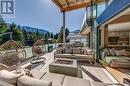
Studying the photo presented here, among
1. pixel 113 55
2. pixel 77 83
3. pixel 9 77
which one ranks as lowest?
pixel 77 83

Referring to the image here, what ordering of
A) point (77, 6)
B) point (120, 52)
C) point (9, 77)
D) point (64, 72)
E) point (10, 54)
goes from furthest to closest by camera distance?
point (77, 6) < point (120, 52) < point (10, 54) < point (64, 72) < point (9, 77)

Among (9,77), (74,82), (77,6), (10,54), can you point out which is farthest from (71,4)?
(9,77)

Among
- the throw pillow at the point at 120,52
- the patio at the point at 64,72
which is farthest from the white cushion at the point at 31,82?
the throw pillow at the point at 120,52

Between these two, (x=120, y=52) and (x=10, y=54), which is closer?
(x=10, y=54)

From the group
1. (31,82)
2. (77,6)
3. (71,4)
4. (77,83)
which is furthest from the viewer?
(77,6)

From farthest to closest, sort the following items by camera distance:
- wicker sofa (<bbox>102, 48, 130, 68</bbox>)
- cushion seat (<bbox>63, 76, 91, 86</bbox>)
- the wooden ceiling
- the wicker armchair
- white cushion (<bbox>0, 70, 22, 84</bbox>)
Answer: the wooden ceiling < wicker sofa (<bbox>102, 48, 130, 68</bbox>) < the wicker armchair < cushion seat (<bbox>63, 76, 91, 86</bbox>) < white cushion (<bbox>0, 70, 22, 84</bbox>)

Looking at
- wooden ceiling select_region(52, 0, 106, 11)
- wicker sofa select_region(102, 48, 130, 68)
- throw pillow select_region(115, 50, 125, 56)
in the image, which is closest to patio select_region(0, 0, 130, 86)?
wooden ceiling select_region(52, 0, 106, 11)

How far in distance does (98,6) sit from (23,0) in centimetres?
970

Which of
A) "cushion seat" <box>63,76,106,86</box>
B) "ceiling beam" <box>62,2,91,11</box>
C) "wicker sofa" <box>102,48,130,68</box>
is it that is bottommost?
"cushion seat" <box>63,76,106,86</box>

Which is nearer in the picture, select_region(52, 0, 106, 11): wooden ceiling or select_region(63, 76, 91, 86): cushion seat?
select_region(63, 76, 91, 86): cushion seat

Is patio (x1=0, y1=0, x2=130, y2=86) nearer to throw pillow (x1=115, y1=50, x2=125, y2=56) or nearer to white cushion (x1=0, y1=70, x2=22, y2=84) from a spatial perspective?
white cushion (x1=0, y1=70, x2=22, y2=84)

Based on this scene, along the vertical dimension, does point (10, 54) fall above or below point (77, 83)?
above

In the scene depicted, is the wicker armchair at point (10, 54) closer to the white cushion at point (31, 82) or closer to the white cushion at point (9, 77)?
the white cushion at point (9, 77)

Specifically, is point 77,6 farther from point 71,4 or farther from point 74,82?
point 74,82
